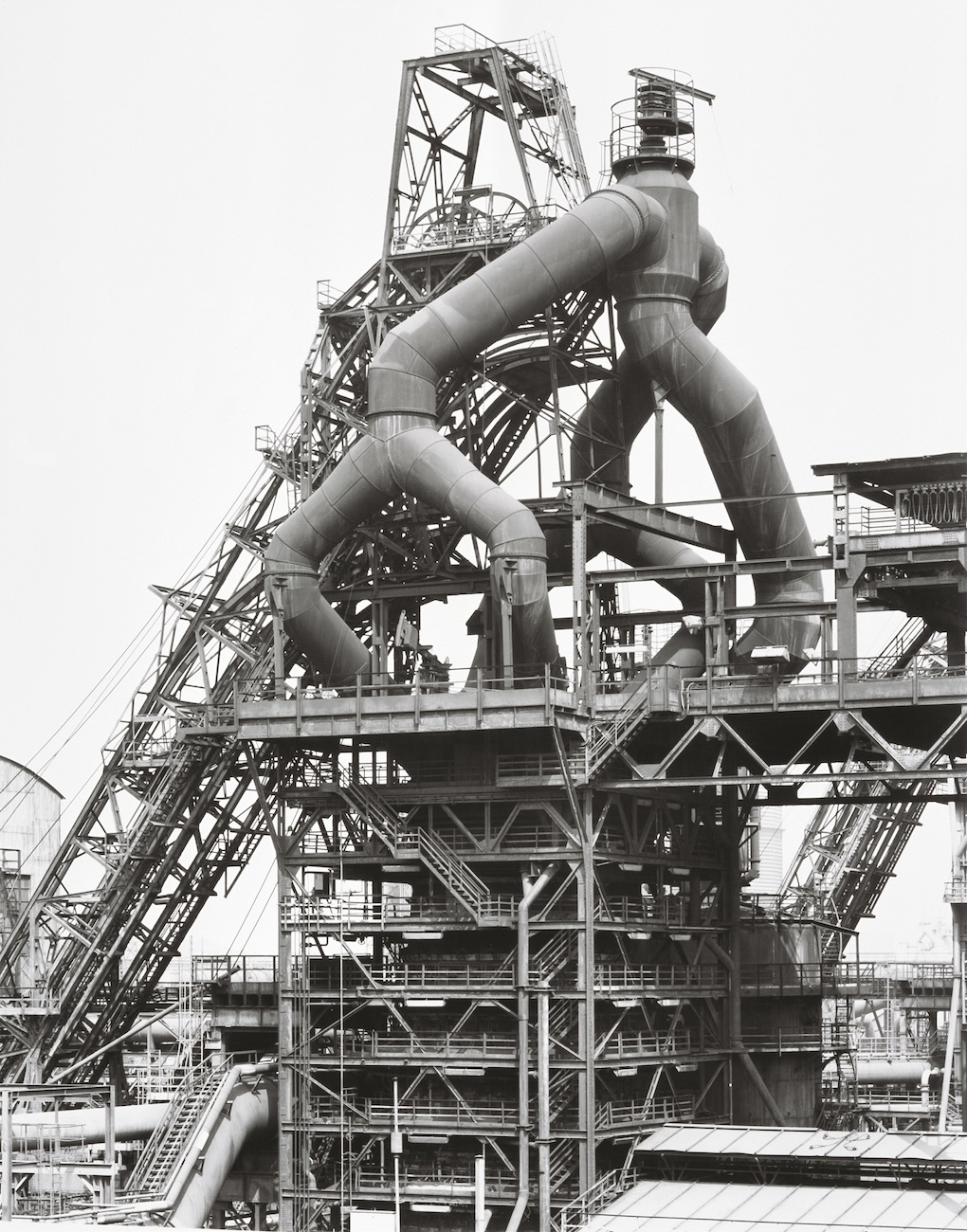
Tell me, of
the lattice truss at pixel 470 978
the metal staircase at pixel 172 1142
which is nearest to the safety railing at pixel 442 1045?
the lattice truss at pixel 470 978

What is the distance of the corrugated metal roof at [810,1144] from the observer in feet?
189

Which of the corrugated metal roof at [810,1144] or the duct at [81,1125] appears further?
the duct at [81,1125]

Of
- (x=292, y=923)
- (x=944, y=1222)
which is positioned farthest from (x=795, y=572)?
(x=944, y=1222)

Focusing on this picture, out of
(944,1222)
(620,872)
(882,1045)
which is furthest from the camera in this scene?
(882,1045)

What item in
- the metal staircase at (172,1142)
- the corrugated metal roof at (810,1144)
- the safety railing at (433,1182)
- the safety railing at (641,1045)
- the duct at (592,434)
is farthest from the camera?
the metal staircase at (172,1142)

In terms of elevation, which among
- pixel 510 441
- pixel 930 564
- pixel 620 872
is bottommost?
pixel 620 872

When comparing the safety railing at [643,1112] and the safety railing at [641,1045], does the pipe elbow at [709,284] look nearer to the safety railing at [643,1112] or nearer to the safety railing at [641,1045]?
the safety railing at [641,1045]

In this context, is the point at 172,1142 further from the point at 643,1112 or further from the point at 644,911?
the point at 644,911

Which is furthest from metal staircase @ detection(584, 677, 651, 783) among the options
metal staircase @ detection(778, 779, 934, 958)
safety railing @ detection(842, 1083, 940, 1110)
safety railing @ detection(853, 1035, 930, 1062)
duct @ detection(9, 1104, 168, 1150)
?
safety railing @ detection(853, 1035, 930, 1062)

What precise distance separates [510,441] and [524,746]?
46.1 ft

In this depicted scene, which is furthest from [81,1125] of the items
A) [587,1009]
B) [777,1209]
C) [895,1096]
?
[895,1096]

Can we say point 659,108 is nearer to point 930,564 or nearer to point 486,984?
point 930,564

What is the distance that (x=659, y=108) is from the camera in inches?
2832

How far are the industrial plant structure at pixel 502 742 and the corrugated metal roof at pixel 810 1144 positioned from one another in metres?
2.47
